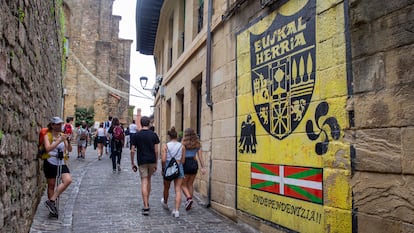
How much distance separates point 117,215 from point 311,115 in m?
3.47

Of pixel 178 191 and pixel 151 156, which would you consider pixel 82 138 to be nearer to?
pixel 151 156

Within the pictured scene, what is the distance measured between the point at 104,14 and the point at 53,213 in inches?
1259

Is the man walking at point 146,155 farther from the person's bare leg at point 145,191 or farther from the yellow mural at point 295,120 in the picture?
the yellow mural at point 295,120

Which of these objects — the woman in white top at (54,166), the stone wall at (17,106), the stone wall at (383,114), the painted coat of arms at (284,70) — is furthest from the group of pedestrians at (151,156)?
the stone wall at (383,114)

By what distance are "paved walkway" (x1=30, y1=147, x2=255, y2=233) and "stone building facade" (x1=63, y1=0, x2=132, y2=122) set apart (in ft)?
73.2

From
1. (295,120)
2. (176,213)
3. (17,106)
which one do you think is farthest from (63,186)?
(295,120)

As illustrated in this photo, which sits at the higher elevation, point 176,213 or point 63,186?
point 63,186

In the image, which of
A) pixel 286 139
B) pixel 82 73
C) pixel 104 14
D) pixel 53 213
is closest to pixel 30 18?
pixel 53 213

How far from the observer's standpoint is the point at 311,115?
4.14 meters

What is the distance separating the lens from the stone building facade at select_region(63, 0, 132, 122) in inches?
1208

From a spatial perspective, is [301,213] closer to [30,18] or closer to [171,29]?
[30,18]

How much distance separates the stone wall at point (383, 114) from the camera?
2963 mm

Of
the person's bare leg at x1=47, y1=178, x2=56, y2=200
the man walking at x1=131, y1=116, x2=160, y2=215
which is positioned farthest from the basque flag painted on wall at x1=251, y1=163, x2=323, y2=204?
the person's bare leg at x1=47, y1=178, x2=56, y2=200

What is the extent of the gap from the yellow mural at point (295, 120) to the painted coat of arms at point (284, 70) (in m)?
0.01
